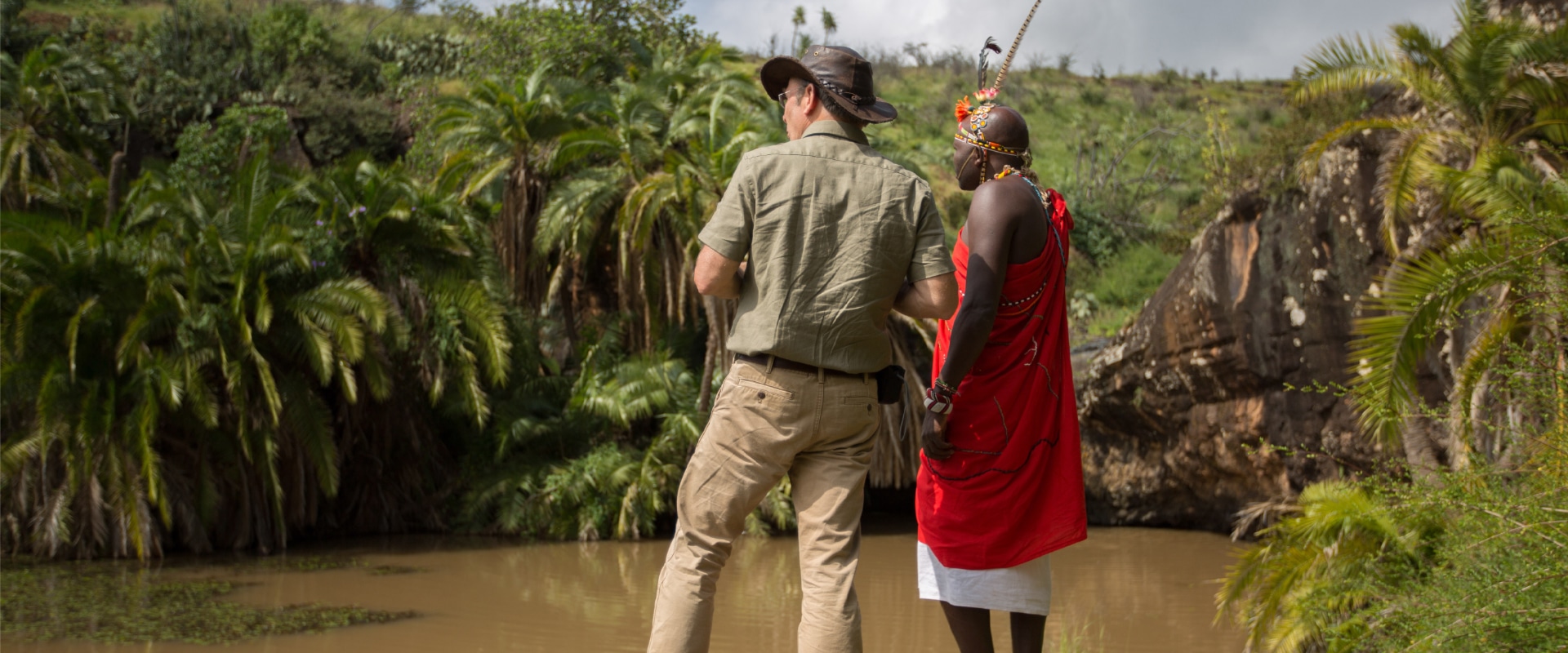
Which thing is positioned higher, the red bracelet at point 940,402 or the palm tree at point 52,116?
the palm tree at point 52,116

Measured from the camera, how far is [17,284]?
13070 millimetres

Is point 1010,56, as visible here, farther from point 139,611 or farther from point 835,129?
point 139,611

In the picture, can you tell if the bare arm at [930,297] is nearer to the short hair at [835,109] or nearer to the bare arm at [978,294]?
the bare arm at [978,294]

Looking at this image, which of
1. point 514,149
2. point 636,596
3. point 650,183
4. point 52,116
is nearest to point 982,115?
point 636,596

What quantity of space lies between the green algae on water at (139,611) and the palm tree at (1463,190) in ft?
27.8

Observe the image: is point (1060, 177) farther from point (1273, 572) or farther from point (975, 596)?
point (975, 596)

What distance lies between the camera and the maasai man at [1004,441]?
12.4ft

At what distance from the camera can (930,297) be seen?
3553 mm

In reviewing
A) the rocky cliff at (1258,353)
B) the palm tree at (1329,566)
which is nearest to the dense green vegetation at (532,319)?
the palm tree at (1329,566)

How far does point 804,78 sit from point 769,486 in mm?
1250

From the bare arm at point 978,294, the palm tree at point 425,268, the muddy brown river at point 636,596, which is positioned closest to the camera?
the bare arm at point 978,294

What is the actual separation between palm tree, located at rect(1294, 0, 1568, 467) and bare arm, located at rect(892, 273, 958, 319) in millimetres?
3587

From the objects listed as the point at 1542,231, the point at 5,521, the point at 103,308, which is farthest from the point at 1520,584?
the point at 5,521

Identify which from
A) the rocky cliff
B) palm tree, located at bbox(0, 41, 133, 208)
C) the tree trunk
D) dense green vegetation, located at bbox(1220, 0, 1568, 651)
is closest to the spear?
dense green vegetation, located at bbox(1220, 0, 1568, 651)
